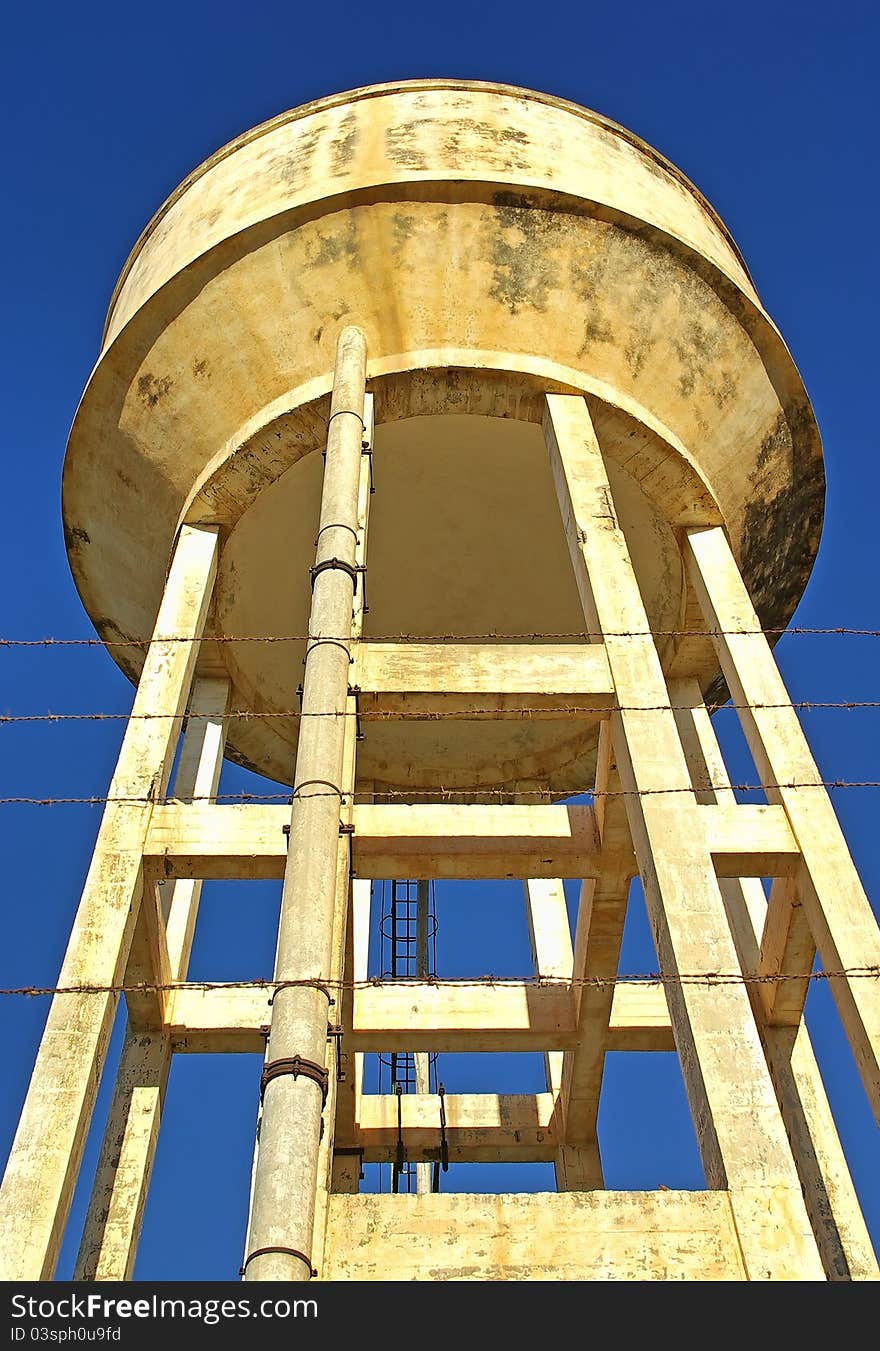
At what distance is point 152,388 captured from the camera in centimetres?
1058

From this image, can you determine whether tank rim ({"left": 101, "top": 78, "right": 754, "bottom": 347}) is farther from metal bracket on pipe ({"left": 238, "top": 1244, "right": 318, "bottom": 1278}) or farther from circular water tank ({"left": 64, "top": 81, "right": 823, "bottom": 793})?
metal bracket on pipe ({"left": 238, "top": 1244, "right": 318, "bottom": 1278})

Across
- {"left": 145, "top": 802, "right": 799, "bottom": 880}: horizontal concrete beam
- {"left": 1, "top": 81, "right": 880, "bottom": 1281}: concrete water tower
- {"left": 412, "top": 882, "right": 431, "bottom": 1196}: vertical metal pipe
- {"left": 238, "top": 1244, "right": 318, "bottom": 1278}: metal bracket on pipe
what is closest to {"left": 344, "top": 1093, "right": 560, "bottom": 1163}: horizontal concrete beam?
{"left": 1, "top": 81, "right": 880, "bottom": 1281}: concrete water tower

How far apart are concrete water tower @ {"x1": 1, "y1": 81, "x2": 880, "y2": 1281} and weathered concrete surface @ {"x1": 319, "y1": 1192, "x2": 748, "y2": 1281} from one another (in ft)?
0.05

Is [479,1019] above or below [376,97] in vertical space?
below

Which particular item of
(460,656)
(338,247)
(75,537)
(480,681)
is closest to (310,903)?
(480,681)

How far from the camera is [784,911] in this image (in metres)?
9.04

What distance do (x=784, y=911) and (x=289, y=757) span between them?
21.9 ft

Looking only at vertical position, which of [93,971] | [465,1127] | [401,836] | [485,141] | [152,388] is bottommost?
[93,971]

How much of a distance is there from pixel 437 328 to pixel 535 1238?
7459 millimetres

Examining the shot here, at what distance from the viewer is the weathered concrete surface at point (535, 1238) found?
546cm

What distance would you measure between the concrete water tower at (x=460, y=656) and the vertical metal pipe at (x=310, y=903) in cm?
3

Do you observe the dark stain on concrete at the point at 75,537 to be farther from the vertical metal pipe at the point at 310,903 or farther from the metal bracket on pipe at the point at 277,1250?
the metal bracket on pipe at the point at 277,1250

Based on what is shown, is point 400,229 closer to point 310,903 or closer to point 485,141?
point 485,141

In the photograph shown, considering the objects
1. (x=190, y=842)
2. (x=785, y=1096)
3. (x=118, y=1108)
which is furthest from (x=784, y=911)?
(x=118, y=1108)
